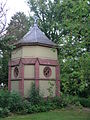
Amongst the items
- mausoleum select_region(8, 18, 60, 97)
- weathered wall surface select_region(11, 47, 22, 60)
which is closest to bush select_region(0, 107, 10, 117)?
mausoleum select_region(8, 18, 60, 97)

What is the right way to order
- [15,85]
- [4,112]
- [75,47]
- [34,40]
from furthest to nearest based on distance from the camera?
[15,85], [34,40], [4,112], [75,47]

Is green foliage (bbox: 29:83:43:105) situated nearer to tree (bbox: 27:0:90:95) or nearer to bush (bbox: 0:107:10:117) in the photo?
bush (bbox: 0:107:10:117)

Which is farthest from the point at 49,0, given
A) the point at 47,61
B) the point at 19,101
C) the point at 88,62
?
the point at 88,62

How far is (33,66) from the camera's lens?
19469 mm

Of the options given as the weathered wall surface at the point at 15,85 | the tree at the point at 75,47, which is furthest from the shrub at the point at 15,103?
the tree at the point at 75,47

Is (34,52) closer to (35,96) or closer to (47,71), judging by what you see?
(47,71)

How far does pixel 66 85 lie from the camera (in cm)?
1069

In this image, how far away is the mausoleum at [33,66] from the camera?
19281 mm

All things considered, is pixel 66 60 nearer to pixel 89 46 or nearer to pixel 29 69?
pixel 89 46

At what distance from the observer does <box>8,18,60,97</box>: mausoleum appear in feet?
63.3

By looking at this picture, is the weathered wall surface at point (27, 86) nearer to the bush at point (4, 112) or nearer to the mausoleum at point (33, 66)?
the mausoleum at point (33, 66)

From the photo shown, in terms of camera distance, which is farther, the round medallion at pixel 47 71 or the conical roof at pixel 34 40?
→ the round medallion at pixel 47 71

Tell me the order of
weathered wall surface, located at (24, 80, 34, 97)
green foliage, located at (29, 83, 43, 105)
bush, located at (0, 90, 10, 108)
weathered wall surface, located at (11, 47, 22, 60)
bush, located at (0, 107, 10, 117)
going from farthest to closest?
weathered wall surface, located at (11, 47, 22, 60), weathered wall surface, located at (24, 80, 34, 97), green foliage, located at (29, 83, 43, 105), bush, located at (0, 90, 10, 108), bush, located at (0, 107, 10, 117)

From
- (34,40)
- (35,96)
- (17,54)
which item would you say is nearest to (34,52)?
(34,40)
